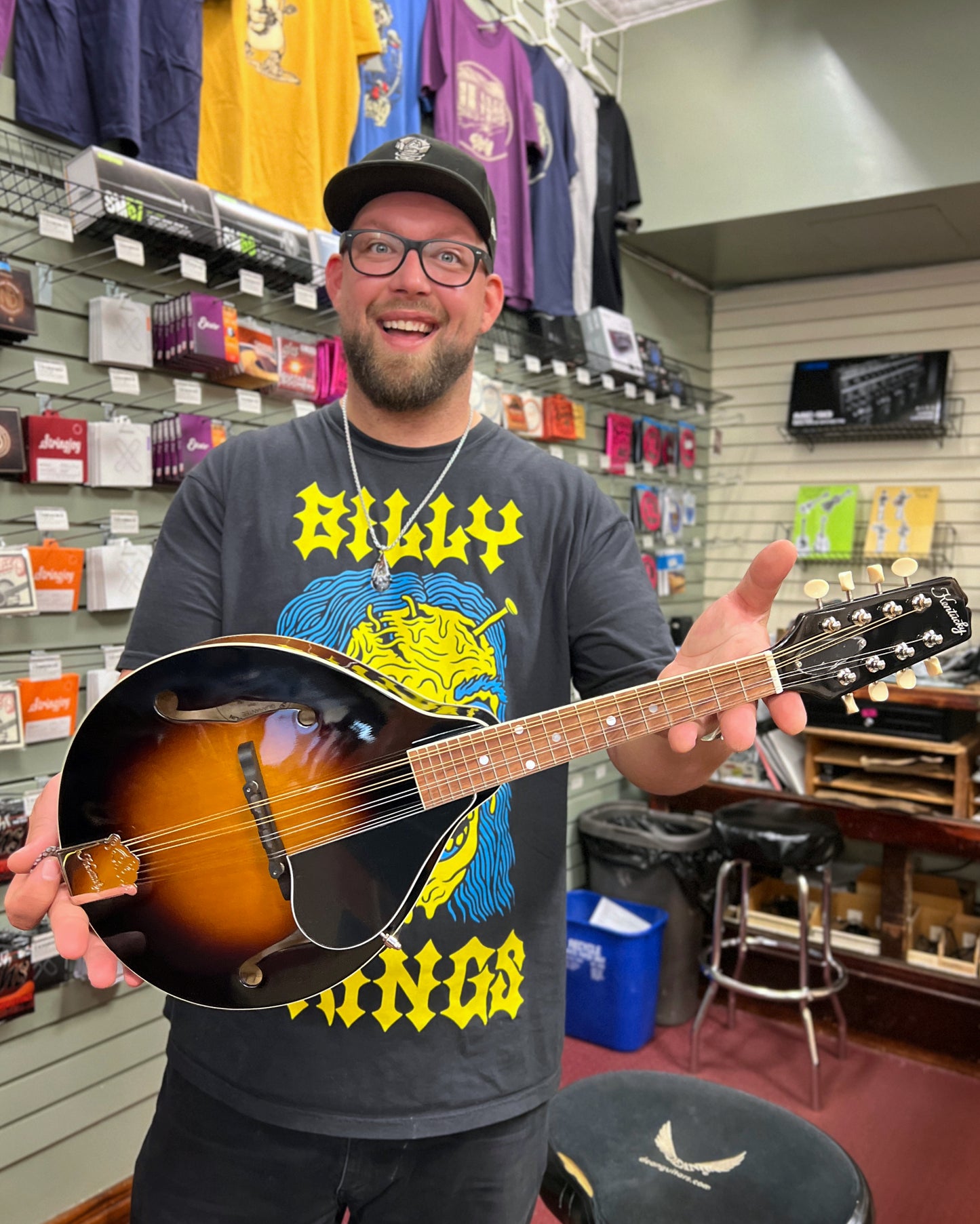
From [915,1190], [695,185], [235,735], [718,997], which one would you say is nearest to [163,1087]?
[235,735]

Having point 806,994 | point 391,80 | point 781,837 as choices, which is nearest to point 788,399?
point 781,837

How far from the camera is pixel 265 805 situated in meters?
1.10

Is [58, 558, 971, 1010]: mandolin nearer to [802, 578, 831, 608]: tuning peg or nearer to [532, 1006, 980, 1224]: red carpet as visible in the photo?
[802, 578, 831, 608]: tuning peg

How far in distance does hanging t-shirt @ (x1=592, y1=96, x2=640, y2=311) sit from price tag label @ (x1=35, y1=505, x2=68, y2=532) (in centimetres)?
260

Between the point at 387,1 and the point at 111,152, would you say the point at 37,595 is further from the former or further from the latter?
the point at 387,1

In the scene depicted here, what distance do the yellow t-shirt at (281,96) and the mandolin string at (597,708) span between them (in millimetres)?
1880

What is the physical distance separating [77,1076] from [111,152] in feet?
7.09

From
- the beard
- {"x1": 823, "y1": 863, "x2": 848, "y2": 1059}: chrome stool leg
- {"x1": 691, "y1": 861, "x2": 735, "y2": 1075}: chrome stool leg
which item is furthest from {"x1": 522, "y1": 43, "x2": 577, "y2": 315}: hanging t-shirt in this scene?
the beard

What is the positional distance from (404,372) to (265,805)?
59 cm

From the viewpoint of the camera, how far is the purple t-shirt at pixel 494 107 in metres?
3.13

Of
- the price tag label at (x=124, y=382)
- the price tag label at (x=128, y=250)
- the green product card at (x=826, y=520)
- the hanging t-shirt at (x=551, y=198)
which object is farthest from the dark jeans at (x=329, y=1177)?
the green product card at (x=826, y=520)

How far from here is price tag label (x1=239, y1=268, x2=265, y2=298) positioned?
2441 mm

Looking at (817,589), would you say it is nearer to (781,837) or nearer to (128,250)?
(128,250)

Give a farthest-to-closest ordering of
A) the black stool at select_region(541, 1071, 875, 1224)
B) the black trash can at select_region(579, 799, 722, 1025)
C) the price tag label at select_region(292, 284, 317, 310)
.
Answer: the black trash can at select_region(579, 799, 722, 1025) → the price tag label at select_region(292, 284, 317, 310) → the black stool at select_region(541, 1071, 875, 1224)
